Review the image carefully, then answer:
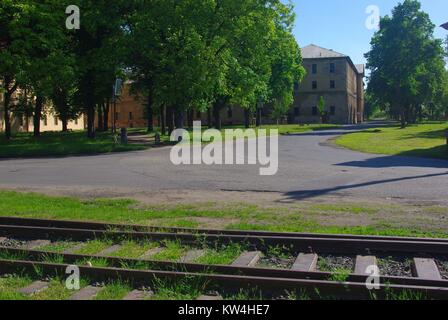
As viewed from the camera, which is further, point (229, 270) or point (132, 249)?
point (132, 249)

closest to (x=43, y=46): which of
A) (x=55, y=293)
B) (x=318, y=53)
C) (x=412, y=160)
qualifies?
(x=412, y=160)

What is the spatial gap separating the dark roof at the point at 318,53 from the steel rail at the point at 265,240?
332 ft

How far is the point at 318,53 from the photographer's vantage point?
350 feet

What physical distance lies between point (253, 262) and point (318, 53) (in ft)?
342

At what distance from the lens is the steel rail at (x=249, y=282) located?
5.52 metres

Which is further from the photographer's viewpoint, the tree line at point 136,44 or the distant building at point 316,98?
the distant building at point 316,98

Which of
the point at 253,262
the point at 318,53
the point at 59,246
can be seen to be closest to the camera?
the point at 253,262

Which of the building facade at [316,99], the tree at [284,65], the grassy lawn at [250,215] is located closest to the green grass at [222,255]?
the grassy lawn at [250,215]

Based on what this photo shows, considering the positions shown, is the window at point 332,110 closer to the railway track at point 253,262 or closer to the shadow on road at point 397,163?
the shadow on road at point 397,163

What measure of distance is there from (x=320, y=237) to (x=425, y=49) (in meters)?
67.2

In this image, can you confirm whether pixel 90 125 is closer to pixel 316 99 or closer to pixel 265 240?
pixel 265 240

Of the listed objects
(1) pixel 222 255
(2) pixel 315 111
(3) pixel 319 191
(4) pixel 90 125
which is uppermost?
(2) pixel 315 111

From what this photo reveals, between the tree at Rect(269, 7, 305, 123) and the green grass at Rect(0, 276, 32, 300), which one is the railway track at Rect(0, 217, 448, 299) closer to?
the green grass at Rect(0, 276, 32, 300)

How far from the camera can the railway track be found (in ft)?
18.7
